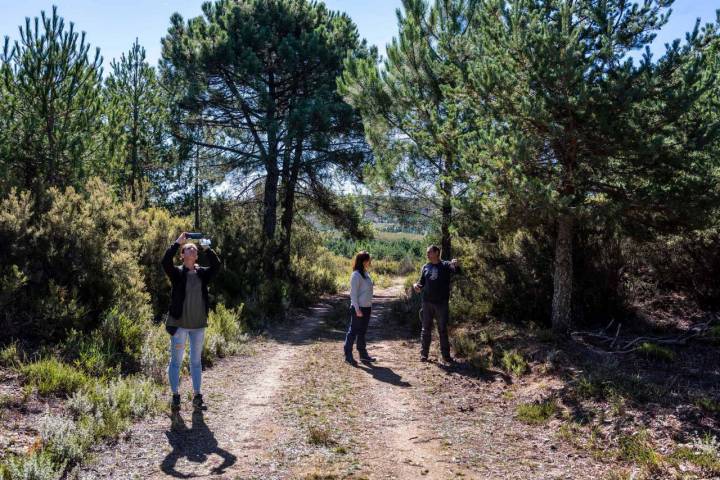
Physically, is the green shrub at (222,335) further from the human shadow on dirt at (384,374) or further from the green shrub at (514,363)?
the green shrub at (514,363)

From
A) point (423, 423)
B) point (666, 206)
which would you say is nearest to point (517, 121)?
point (666, 206)

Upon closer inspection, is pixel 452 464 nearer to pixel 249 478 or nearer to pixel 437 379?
pixel 249 478

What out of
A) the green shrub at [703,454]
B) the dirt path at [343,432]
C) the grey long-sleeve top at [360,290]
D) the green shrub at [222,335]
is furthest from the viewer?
the green shrub at [222,335]

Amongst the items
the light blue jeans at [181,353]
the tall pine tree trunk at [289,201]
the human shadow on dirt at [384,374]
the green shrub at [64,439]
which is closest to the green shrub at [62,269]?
the light blue jeans at [181,353]

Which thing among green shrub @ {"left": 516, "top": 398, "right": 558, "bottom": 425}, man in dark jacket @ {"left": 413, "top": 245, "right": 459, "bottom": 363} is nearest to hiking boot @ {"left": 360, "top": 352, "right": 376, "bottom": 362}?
man in dark jacket @ {"left": 413, "top": 245, "right": 459, "bottom": 363}

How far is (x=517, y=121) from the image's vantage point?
7961mm

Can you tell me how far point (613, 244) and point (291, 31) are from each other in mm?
13627

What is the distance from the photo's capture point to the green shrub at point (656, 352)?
746 cm

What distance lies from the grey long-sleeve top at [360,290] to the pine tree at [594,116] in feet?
8.53

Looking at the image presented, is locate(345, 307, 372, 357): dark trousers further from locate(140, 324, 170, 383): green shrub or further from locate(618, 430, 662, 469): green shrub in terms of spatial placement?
locate(618, 430, 662, 469): green shrub

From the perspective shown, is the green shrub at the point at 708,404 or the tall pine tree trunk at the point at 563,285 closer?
the green shrub at the point at 708,404

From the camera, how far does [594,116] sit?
704cm

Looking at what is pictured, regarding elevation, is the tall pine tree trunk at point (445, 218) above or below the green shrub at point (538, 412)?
above

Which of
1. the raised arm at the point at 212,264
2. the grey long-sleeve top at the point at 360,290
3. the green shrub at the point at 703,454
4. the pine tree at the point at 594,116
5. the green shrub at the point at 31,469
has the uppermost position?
the pine tree at the point at 594,116
